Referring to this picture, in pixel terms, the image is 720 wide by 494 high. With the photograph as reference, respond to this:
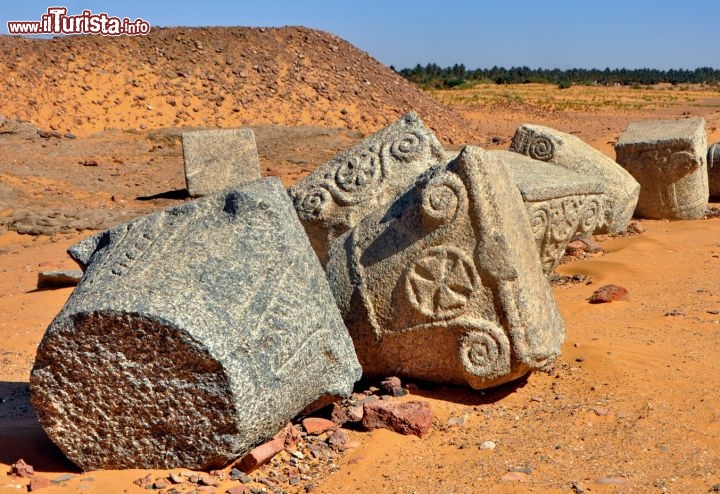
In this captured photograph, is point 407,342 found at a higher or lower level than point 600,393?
higher

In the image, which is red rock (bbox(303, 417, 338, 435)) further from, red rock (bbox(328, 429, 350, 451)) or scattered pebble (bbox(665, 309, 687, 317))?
scattered pebble (bbox(665, 309, 687, 317))

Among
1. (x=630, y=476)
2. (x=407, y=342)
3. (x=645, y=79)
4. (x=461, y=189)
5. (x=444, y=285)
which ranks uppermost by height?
(x=645, y=79)

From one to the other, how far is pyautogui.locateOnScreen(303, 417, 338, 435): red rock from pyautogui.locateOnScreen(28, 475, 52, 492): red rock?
1.13m

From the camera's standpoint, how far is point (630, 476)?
11.7 ft

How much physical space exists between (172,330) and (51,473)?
0.92 m

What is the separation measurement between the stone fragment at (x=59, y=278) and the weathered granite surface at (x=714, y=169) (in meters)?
8.25

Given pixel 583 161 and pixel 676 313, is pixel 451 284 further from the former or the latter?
pixel 583 161

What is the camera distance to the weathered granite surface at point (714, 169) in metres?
11.4

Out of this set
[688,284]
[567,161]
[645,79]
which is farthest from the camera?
[645,79]

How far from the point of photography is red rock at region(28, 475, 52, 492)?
11.1 ft

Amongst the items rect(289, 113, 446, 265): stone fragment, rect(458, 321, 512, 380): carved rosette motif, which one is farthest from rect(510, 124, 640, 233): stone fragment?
rect(458, 321, 512, 380): carved rosette motif

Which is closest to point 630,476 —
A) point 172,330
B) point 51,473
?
point 172,330

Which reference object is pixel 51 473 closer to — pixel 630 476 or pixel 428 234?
pixel 428 234

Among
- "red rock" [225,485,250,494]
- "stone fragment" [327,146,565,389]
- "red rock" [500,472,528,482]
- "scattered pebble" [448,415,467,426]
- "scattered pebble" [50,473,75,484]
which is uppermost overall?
"stone fragment" [327,146,565,389]
